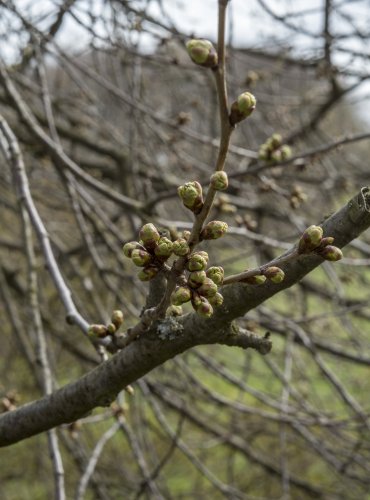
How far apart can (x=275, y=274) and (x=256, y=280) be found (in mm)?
39

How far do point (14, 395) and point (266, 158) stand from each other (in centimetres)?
123

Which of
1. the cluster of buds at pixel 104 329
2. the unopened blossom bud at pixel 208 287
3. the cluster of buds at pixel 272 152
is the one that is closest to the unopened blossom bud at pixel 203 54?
the unopened blossom bud at pixel 208 287

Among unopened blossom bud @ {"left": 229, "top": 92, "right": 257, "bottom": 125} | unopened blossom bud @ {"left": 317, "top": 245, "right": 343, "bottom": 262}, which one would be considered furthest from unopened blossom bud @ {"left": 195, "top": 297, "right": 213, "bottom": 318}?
unopened blossom bud @ {"left": 229, "top": 92, "right": 257, "bottom": 125}

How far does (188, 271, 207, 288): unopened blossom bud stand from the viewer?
105cm

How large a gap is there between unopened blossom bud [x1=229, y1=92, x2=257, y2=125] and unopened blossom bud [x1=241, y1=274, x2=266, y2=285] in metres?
0.34

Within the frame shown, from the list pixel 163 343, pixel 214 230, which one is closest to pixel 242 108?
pixel 214 230

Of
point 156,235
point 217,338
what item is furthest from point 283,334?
point 156,235

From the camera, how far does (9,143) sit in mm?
2104

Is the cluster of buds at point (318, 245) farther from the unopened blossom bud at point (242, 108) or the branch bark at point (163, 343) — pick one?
the unopened blossom bud at point (242, 108)

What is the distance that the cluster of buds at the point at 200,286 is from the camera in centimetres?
105

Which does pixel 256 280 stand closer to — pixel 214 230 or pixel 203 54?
pixel 214 230

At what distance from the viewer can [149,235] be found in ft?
3.53

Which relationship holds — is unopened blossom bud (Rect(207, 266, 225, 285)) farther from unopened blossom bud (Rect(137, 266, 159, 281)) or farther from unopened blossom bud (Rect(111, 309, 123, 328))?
unopened blossom bud (Rect(111, 309, 123, 328))

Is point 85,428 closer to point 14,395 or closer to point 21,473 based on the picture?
point 21,473
